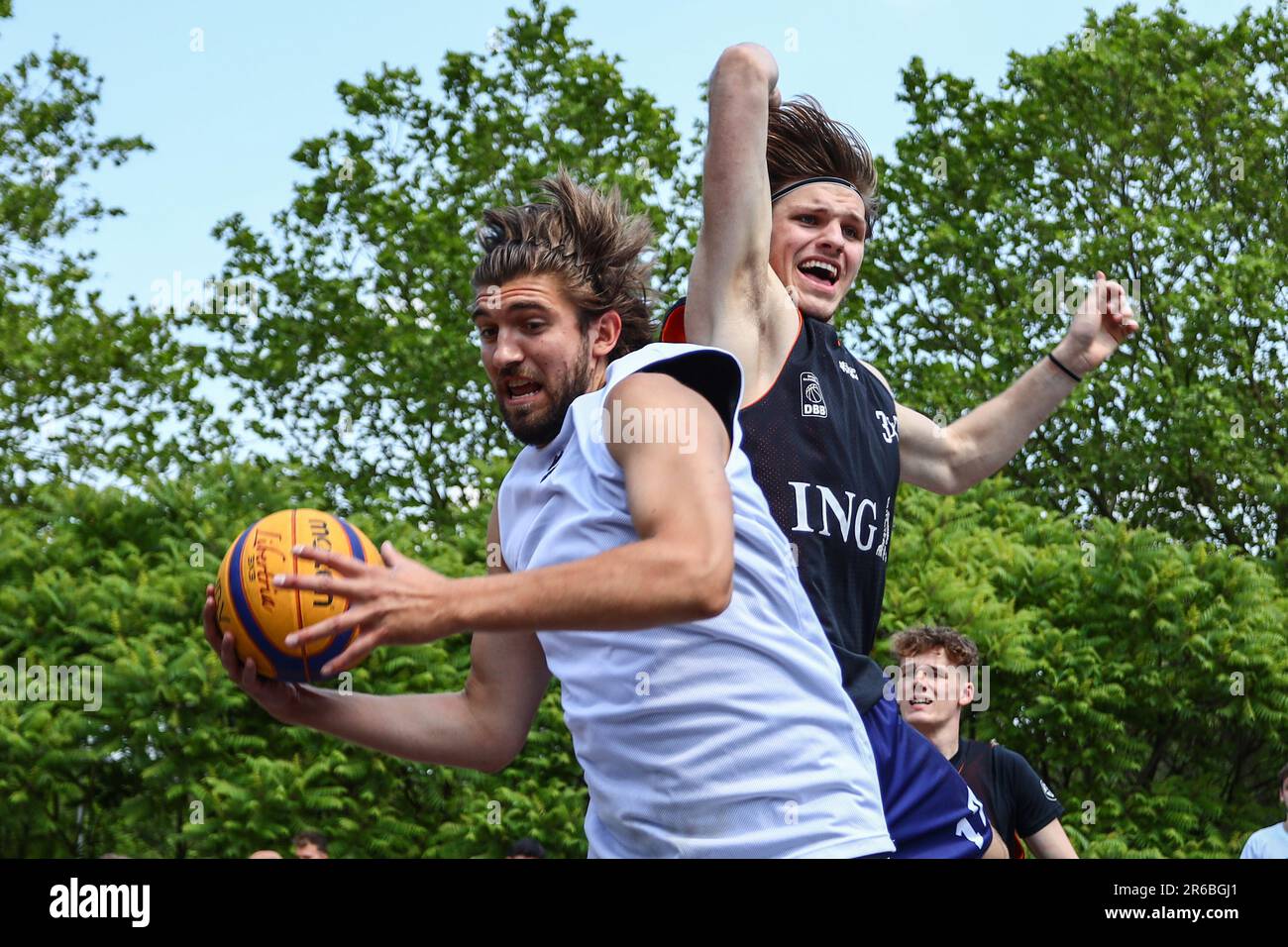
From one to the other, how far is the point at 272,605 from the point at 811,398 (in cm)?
137

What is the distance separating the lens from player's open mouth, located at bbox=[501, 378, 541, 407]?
330 centimetres

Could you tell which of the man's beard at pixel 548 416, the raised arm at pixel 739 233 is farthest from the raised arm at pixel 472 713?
the raised arm at pixel 739 233

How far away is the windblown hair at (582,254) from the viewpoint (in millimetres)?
3436

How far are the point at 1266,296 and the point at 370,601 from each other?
18.8m

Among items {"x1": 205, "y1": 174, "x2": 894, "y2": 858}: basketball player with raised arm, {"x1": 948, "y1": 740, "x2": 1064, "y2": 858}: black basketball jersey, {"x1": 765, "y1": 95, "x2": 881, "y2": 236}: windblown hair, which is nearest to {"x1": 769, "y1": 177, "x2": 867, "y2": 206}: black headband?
{"x1": 765, "y1": 95, "x2": 881, "y2": 236}: windblown hair

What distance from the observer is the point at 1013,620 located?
8.98 metres

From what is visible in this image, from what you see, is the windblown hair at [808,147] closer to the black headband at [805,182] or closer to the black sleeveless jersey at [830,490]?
the black headband at [805,182]

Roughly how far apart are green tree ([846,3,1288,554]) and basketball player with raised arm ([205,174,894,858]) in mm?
16308

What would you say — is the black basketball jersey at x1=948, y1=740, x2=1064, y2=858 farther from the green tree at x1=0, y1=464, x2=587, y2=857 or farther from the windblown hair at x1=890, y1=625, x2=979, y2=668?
the green tree at x1=0, y1=464, x2=587, y2=857

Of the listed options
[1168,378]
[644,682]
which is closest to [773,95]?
[644,682]

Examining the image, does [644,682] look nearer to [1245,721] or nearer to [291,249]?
[1245,721]

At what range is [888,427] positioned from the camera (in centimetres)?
385

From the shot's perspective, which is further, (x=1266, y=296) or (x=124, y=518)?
(x=1266, y=296)

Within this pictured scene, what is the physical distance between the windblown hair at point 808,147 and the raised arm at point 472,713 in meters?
1.58
